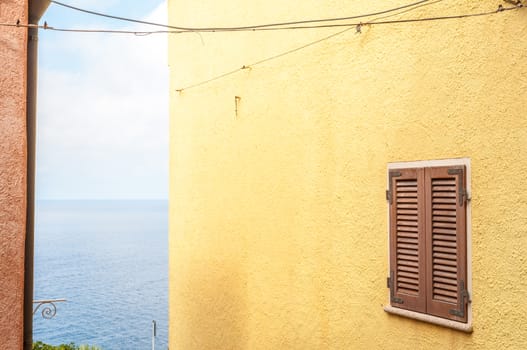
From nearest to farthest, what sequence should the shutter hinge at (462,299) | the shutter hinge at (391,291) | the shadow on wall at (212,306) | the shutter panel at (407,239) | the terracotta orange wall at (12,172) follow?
the terracotta orange wall at (12,172)
the shutter hinge at (462,299)
the shutter panel at (407,239)
the shutter hinge at (391,291)
the shadow on wall at (212,306)

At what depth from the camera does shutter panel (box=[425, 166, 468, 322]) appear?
4594 mm

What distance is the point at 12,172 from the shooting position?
14.6ft

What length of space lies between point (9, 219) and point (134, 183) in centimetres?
14173

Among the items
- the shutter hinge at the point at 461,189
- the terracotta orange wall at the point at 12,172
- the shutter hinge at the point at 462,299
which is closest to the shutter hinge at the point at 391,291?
the shutter hinge at the point at 462,299

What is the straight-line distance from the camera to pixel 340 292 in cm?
573

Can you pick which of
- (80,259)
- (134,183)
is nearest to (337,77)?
(80,259)

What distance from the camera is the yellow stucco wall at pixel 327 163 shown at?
14.4 ft

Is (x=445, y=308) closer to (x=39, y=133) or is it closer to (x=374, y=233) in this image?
(x=374, y=233)

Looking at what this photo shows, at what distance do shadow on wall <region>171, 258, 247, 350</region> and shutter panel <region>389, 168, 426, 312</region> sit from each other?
2.45 metres

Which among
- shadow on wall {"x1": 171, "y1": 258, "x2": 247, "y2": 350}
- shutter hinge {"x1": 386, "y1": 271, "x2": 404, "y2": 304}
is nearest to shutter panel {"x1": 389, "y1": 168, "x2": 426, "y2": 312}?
shutter hinge {"x1": 386, "y1": 271, "x2": 404, "y2": 304}

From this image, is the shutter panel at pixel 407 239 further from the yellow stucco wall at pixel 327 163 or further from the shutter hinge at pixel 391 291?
the yellow stucco wall at pixel 327 163

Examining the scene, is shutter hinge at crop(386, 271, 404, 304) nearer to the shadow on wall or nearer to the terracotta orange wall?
the shadow on wall

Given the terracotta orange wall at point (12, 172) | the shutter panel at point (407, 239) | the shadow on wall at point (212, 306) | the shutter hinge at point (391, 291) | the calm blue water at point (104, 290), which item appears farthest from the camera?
the calm blue water at point (104, 290)

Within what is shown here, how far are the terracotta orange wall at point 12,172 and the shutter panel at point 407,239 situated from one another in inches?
123
